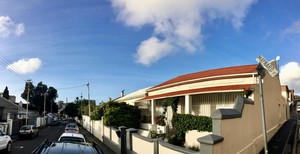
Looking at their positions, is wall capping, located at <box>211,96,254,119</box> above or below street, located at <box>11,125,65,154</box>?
above

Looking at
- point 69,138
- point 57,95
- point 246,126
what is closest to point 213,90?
point 246,126

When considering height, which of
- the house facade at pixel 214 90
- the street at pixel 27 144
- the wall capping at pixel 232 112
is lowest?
the street at pixel 27 144

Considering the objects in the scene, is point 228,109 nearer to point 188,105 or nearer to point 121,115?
point 188,105

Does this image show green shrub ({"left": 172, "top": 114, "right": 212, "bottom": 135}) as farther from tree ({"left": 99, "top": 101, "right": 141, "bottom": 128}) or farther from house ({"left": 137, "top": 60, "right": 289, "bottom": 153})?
tree ({"left": 99, "top": 101, "right": 141, "bottom": 128})

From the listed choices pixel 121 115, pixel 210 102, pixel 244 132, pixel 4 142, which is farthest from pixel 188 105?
pixel 4 142

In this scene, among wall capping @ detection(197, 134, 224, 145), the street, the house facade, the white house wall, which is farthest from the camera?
the street

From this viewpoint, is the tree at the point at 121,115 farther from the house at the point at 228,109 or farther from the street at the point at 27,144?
the street at the point at 27,144

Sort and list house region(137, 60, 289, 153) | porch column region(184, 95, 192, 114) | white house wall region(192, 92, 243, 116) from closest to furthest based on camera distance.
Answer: house region(137, 60, 289, 153) → white house wall region(192, 92, 243, 116) → porch column region(184, 95, 192, 114)

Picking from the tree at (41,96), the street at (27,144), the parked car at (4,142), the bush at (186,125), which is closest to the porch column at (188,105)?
the bush at (186,125)

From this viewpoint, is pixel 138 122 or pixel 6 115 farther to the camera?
pixel 6 115

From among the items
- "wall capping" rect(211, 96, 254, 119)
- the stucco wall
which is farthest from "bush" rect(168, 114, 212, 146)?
"wall capping" rect(211, 96, 254, 119)

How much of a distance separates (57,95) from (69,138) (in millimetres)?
96824

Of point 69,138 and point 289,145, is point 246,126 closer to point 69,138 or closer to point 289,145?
point 289,145

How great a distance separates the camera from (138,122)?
973 inches
